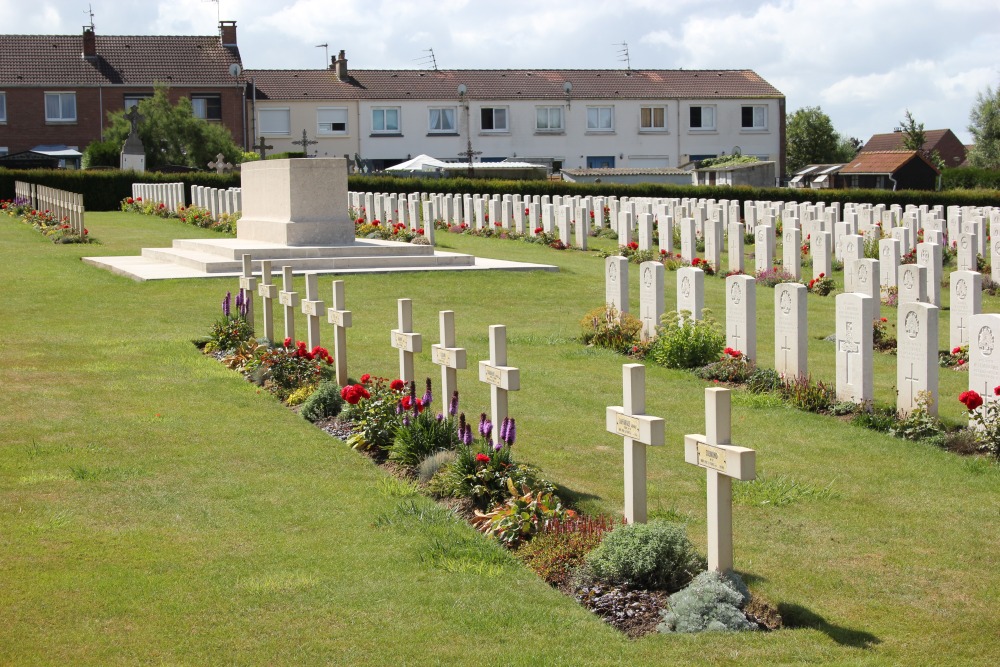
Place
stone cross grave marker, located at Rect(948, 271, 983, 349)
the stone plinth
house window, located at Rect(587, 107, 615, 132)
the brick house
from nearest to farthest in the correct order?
stone cross grave marker, located at Rect(948, 271, 983, 349) → the stone plinth → the brick house → house window, located at Rect(587, 107, 615, 132)

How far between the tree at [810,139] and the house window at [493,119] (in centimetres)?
2250

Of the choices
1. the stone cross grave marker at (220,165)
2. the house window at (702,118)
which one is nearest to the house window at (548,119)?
the house window at (702,118)

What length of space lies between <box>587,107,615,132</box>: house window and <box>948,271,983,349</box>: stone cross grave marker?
153 feet

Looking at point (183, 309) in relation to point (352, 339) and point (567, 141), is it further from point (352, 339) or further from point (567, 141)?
point (567, 141)

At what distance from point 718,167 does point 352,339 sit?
130 ft

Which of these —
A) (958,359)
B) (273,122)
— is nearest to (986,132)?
(273,122)

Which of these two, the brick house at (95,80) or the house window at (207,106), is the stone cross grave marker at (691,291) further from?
the house window at (207,106)

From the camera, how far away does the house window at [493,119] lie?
184 ft

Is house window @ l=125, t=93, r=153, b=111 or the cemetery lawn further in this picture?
house window @ l=125, t=93, r=153, b=111

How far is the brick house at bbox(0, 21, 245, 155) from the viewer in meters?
50.2

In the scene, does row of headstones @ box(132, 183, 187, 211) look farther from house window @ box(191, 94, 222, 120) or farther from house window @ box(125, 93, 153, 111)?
house window @ box(191, 94, 222, 120)

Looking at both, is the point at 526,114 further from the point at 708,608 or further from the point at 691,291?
the point at 708,608

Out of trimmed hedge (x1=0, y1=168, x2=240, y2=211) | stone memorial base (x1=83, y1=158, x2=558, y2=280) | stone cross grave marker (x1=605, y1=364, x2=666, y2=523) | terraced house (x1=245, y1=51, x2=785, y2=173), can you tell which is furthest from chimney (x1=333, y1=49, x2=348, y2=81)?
stone cross grave marker (x1=605, y1=364, x2=666, y2=523)

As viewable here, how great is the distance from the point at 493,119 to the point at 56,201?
1203 inches
